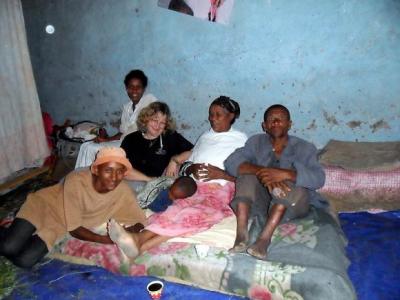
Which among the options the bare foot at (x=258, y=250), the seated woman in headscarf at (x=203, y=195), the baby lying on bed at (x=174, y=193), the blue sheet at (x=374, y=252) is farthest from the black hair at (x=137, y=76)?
the blue sheet at (x=374, y=252)

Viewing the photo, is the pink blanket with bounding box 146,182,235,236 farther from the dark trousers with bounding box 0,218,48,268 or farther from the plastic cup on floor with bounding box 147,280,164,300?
the dark trousers with bounding box 0,218,48,268

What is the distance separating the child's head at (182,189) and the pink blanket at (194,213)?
4cm

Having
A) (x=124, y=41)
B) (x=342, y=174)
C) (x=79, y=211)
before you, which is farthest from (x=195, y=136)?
(x=79, y=211)

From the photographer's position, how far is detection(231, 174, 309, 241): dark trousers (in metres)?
2.60

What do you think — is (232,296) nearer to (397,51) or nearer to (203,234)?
(203,234)

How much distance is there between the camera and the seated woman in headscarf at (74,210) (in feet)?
8.45

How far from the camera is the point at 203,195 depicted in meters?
2.95

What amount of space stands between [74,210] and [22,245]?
0.51 m

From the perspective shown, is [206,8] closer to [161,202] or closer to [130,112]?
[130,112]

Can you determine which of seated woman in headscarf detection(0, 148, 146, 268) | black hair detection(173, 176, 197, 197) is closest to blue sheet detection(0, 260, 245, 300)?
seated woman in headscarf detection(0, 148, 146, 268)

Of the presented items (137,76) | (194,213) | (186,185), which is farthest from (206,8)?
(194,213)

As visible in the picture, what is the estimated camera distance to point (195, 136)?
179 inches

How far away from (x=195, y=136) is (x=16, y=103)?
8.63 ft

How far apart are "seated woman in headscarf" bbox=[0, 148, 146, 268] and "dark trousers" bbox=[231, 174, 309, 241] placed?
0.86 m
